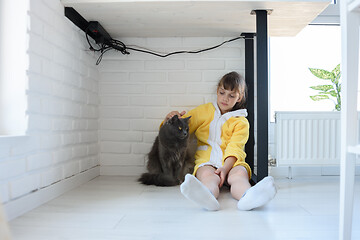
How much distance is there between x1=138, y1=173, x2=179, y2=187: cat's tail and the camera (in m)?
1.82

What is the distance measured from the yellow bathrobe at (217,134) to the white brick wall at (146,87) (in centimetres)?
20

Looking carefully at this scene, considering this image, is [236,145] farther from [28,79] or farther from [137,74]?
[28,79]

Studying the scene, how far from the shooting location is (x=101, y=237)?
99cm

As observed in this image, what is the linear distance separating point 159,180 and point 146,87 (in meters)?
0.67

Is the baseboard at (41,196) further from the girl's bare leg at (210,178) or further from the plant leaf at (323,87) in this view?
the plant leaf at (323,87)

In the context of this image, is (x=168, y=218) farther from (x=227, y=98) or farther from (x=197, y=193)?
(x=227, y=98)

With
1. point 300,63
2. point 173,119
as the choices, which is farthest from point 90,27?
point 300,63

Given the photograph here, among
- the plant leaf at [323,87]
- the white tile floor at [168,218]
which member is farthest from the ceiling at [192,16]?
the white tile floor at [168,218]

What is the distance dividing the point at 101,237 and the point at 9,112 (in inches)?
25.0

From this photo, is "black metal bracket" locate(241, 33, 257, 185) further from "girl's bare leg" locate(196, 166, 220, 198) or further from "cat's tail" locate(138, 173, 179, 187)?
"cat's tail" locate(138, 173, 179, 187)

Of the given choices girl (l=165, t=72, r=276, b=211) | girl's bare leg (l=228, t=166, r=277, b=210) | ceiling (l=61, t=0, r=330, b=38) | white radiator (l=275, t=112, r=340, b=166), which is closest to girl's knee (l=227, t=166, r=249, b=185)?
girl (l=165, t=72, r=276, b=211)

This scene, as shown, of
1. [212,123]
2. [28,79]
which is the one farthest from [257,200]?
[28,79]

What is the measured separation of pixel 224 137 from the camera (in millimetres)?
1899

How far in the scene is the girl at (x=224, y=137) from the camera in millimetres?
1643
